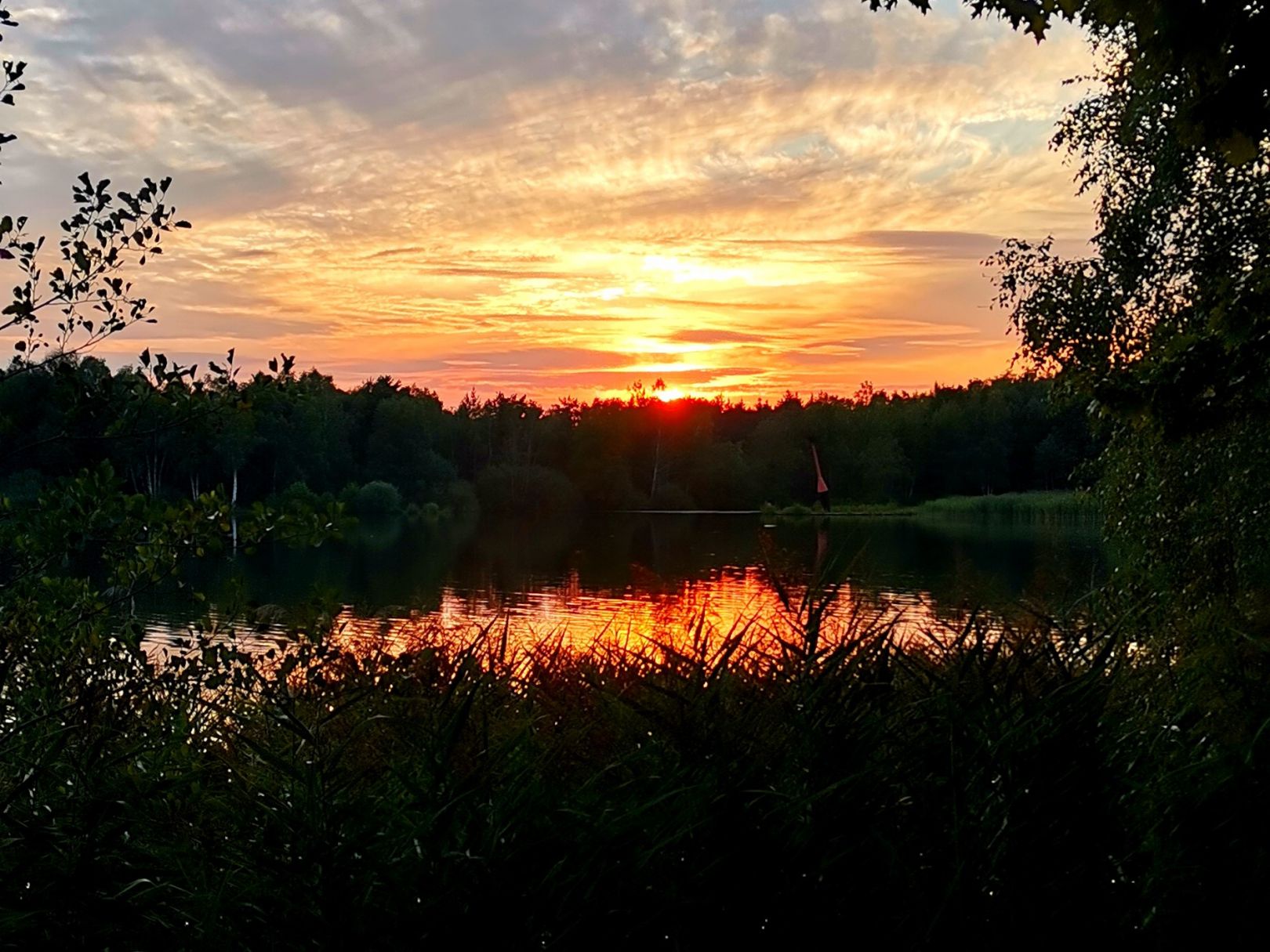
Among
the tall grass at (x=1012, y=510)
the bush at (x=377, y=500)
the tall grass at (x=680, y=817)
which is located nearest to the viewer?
the tall grass at (x=680, y=817)

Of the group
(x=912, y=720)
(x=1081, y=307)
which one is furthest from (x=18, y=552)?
(x=1081, y=307)

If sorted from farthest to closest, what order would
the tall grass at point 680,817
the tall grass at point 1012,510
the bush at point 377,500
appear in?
the bush at point 377,500 < the tall grass at point 1012,510 < the tall grass at point 680,817

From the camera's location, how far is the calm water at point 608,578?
529 centimetres

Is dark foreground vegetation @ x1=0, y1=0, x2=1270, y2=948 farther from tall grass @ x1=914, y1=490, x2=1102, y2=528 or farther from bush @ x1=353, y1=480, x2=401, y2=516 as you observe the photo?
bush @ x1=353, y1=480, x2=401, y2=516

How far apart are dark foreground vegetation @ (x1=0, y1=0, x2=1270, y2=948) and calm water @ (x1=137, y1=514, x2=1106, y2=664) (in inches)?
18.6

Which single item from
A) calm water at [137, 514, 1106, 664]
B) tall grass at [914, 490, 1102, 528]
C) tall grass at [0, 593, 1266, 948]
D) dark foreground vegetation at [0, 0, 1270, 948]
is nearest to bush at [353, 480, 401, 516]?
calm water at [137, 514, 1106, 664]

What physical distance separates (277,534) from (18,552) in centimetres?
102

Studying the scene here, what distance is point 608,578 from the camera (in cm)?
3934

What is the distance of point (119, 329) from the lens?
4898 millimetres

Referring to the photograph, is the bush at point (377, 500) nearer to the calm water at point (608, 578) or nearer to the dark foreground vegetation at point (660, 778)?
the calm water at point (608, 578)

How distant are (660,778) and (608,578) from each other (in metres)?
36.5

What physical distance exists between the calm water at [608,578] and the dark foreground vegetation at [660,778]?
0.47 metres

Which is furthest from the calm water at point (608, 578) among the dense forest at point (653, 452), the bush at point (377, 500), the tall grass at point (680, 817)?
the dense forest at point (653, 452)

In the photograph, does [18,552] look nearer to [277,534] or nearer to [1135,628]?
[277,534]
